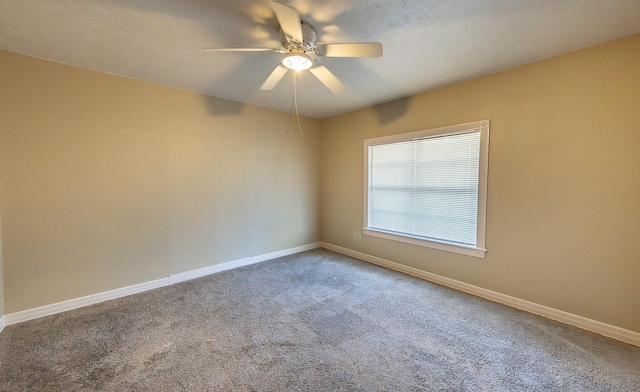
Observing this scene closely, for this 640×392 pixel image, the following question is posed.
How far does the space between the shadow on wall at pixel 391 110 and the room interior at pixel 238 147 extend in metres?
0.04

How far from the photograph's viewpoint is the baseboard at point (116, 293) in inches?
92.9

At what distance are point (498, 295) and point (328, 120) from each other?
144 inches

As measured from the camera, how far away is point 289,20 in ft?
5.17

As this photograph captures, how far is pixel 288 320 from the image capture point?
237 cm

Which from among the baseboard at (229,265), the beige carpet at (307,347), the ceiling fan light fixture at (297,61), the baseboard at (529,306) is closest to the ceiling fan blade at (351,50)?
the ceiling fan light fixture at (297,61)

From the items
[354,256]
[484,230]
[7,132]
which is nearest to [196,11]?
[7,132]

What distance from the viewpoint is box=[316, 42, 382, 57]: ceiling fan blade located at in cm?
177

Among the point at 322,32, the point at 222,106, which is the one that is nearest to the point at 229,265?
the point at 222,106

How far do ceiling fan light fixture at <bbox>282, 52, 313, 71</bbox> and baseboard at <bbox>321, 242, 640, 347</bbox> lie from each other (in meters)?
2.94

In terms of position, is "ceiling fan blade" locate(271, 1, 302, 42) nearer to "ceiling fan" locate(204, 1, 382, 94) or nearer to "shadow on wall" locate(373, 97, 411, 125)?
"ceiling fan" locate(204, 1, 382, 94)

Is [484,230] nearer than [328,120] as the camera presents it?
Yes

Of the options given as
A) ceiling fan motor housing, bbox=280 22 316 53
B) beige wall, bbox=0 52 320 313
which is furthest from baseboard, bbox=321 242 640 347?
ceiling fan motor housing, bbox=280 22 316 53

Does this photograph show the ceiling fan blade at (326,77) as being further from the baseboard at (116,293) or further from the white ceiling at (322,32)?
the baseboard at (116,293)

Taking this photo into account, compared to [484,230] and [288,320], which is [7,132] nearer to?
[288,320]
